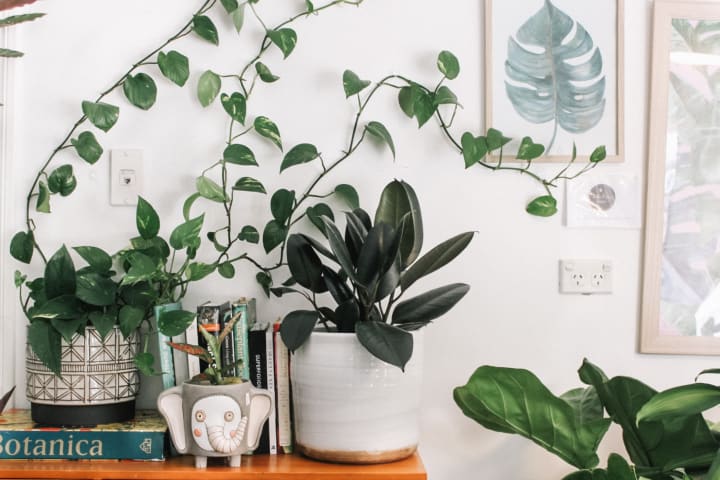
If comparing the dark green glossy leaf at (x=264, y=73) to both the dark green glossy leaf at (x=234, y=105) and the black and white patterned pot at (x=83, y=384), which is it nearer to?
the dark green glossy leaf at (x=234, y=105)

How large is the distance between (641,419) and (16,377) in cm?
134

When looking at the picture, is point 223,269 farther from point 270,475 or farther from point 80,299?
point 270,475

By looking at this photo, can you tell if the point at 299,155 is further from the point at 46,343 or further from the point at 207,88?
the point at 46,343

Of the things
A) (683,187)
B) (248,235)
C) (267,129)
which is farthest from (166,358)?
(683,187)

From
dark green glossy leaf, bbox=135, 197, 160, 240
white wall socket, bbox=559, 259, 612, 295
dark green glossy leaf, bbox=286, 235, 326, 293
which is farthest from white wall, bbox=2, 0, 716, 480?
dark green glossy leaf, bbox=286, 235, 326, 293

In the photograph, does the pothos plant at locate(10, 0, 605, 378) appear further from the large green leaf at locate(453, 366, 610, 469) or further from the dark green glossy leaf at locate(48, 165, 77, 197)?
the large green leaf at locate(453, 366, 610, 469)

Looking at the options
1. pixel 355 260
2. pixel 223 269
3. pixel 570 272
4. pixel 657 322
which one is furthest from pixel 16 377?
pixel 657 322

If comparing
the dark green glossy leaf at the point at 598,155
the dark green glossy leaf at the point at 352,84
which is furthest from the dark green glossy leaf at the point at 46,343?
the dark green glossy leaf at the point at 598,155

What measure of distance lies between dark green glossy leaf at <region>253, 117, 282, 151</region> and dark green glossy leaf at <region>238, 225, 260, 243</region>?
0.20 m

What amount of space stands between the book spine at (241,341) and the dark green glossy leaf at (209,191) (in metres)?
0.27

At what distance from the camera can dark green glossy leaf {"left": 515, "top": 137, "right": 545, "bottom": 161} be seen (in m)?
1.70

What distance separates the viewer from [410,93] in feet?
5.60

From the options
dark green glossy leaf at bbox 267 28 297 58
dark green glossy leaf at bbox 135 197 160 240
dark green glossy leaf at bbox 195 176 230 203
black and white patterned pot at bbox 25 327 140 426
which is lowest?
black and white patterned pot at bbox 25 327 140 426

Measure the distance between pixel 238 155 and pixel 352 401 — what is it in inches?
23.8
